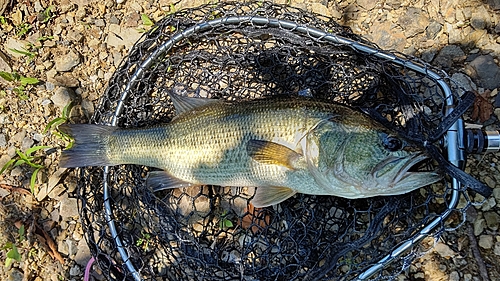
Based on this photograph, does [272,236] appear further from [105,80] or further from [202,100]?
[105,80]

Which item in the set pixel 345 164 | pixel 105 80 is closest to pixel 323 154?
pixel 345 164

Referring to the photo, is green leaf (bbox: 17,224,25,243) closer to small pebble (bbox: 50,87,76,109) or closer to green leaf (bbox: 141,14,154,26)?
small pebble (bbox: 50,87,76,109)

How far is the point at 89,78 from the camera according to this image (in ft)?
14.1

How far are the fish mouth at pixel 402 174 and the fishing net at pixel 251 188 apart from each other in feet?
1.35

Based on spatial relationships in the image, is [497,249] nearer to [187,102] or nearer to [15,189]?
[187,102]

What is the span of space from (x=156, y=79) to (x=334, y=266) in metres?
2.32

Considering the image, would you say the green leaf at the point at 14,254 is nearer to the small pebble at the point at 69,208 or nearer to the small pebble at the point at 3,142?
the small pebble at the point at 69,208

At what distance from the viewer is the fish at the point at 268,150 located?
9.73 feet

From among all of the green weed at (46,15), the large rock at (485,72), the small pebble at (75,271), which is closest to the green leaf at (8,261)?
the small pebble at (75,271)

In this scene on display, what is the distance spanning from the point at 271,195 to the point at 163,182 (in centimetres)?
90

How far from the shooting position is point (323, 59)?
12.1ft

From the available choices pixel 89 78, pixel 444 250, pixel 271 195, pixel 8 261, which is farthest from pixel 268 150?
pixel 8 261

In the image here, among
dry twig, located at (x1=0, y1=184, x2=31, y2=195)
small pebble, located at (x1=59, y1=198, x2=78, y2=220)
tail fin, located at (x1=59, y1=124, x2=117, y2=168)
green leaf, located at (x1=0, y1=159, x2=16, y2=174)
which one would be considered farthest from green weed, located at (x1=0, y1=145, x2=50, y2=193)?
tail fin, located at (x1=59, y1=124, x2=117, y2=168)

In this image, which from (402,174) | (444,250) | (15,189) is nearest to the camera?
Result: (402,174)
